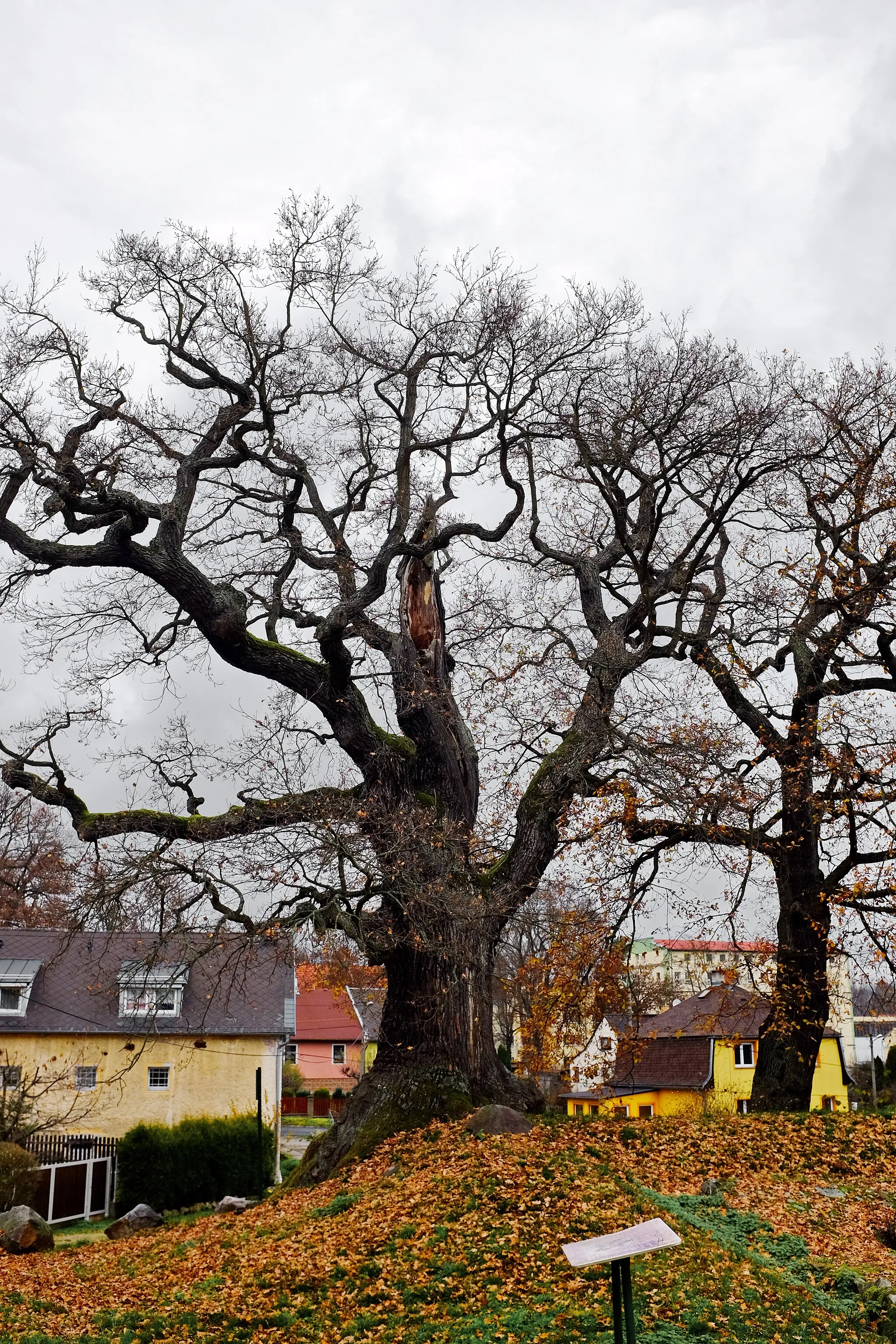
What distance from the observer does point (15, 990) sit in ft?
91.7

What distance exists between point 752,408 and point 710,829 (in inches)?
241

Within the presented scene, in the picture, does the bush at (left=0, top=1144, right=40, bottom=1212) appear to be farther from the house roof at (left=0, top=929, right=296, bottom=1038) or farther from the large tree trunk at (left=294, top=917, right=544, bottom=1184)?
the large tree trunk at (left=294, top=917, right=544, bottom=1184)

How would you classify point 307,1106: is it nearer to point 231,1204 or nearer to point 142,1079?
point 142,1079

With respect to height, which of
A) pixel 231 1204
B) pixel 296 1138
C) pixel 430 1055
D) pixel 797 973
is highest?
pixel 797 973

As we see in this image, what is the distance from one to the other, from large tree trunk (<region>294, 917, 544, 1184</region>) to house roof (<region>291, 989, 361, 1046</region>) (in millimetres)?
38381

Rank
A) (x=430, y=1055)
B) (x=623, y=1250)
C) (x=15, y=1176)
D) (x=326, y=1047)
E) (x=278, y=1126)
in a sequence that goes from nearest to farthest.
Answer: (x=623, y=1250) < (x=430, y=1055) < (x=15, y=1176) < (x=278, y=1126) < (x=326, y=1047)

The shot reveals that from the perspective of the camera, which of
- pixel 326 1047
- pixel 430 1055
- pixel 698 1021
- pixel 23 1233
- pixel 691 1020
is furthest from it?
pixel 326 1047

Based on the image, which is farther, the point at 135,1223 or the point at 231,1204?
the point at 231,1204

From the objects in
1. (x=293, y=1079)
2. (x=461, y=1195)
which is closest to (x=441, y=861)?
(x=461, y=1195)

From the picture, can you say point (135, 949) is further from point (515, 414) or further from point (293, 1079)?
point (293, 1079)

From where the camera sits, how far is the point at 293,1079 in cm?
4838

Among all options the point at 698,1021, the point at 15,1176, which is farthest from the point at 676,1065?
the point at 15,1176

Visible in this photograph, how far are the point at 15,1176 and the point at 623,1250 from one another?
16316mm

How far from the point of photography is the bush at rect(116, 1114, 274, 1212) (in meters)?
23.9
